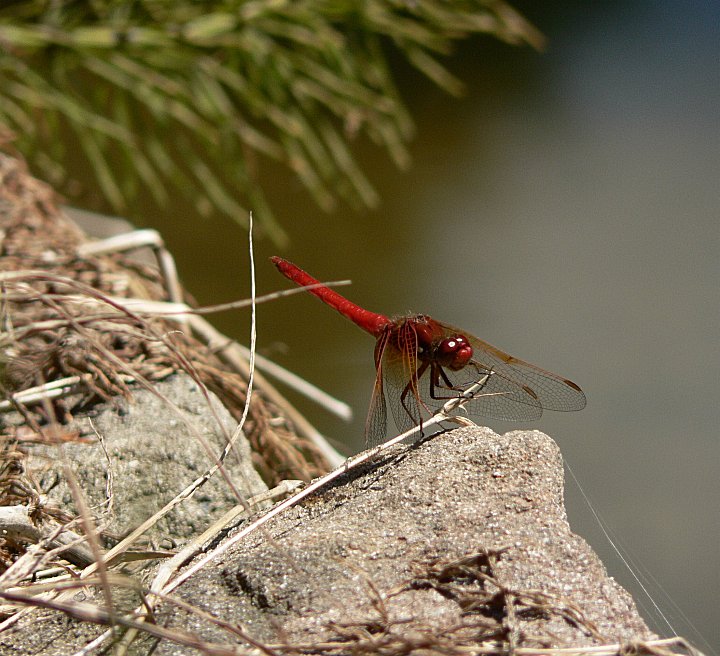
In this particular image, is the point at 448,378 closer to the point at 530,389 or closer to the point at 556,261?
the point at 530,389

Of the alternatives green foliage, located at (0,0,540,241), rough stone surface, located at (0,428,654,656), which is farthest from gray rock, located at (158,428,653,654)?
green foliage, located at (0,0,540,241)

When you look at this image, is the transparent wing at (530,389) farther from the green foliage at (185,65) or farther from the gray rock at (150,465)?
the green foliage at (185,65)

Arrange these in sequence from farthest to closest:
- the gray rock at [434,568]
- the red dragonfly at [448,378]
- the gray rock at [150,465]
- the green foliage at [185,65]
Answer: the green foliage at [185,65]
the red dragonfly at [448,378]
the gray rock at [150,465]
the gray rock at [434,568]

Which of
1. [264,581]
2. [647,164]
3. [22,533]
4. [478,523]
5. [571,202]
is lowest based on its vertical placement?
[22,533]

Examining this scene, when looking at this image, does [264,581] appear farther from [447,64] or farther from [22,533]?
[447,64]

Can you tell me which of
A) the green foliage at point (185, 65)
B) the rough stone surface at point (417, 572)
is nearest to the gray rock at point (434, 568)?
the rough stone surface at point (417, 572)

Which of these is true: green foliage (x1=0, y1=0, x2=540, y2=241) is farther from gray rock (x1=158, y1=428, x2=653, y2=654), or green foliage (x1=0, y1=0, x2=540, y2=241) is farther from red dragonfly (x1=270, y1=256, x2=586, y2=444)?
gray rock (x1=158, y1=428, x2=653, y2=654)

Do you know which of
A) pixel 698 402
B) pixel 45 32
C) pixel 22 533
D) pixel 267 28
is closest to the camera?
pixel 22 533

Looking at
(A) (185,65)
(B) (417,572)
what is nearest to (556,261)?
(A) (185,65)

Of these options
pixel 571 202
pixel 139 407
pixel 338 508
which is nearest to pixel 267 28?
pixel 139 407
